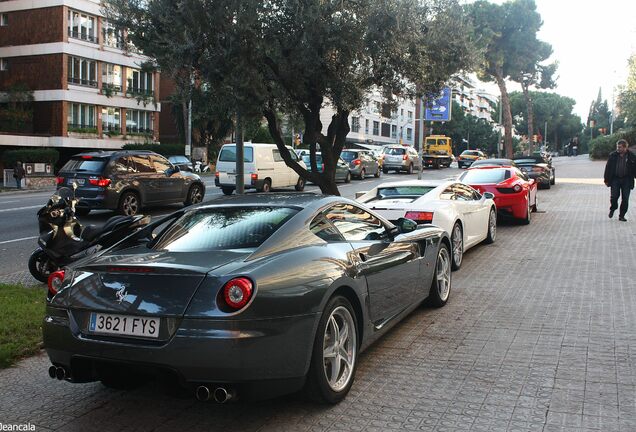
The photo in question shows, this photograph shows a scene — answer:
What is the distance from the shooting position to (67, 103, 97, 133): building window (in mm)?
45438

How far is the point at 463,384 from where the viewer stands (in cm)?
457

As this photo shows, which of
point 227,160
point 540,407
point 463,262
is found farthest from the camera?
point 227,160

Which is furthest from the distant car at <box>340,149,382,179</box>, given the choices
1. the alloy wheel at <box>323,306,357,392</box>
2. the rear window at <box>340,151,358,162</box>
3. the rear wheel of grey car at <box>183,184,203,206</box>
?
the alloy wheel at <box>323,306,357,392</box>

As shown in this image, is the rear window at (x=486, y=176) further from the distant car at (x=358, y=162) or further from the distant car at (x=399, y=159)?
the distant car at (x=399, y=159)

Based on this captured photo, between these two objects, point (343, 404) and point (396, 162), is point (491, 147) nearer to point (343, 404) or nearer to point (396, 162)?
point (396, 162)

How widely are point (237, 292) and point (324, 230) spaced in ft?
4.16

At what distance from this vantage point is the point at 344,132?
41.6 feet

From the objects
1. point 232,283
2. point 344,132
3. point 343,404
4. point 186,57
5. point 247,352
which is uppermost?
point 186,57

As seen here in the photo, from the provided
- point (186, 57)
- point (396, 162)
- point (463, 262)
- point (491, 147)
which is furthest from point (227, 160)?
point (491, 147)

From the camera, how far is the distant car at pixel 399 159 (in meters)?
39.1

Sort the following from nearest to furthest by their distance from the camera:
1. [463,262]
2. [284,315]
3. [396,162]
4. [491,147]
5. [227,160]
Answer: [284,315], [463,262], [227,160], [396,162], [491,147]

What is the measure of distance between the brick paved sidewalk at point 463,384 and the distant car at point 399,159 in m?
31.5

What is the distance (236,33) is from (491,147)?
360 ft

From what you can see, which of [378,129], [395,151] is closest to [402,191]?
[395,151]
